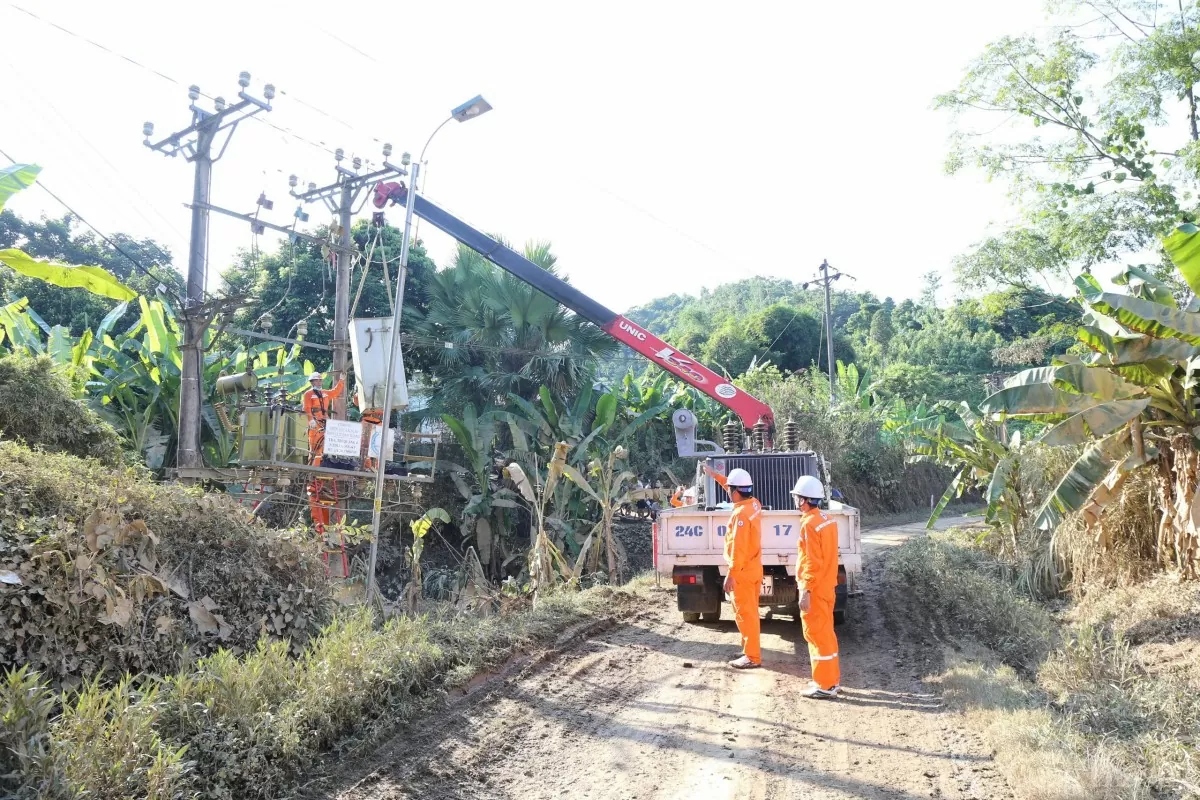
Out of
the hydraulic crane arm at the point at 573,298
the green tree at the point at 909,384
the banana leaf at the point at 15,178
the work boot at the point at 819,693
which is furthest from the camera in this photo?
the green tree at the point at 909,384

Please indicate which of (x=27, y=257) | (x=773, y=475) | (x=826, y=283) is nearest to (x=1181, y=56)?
(x=773, y=475)

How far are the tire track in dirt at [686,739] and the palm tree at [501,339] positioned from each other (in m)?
13.4

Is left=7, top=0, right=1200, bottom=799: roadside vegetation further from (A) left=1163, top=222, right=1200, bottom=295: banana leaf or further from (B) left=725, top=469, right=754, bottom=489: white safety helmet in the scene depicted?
(B) left=725, top=469, right=754, bottom=489: white safety helmet

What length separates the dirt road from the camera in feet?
15.8

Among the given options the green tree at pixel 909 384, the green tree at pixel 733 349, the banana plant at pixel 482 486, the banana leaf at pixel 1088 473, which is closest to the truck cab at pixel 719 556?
the banana leaf at pixel 1088 473

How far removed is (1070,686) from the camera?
249 inches

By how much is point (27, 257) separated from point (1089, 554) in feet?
35.5

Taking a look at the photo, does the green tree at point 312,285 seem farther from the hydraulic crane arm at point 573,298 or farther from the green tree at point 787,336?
the green tree at point 787,336

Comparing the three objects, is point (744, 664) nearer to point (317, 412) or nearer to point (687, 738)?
point (687, 738)

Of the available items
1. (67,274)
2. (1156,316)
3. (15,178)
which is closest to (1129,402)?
(1156,316)

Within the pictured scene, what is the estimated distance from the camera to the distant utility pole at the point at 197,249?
13.0 metres

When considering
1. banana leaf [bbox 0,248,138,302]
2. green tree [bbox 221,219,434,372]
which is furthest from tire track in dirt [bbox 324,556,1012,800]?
green tree [bbox 221,219,434,372]

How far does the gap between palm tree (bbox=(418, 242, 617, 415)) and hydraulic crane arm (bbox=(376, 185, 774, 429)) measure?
6.39m

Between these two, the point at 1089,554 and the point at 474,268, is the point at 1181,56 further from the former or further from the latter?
the point at 474,268
